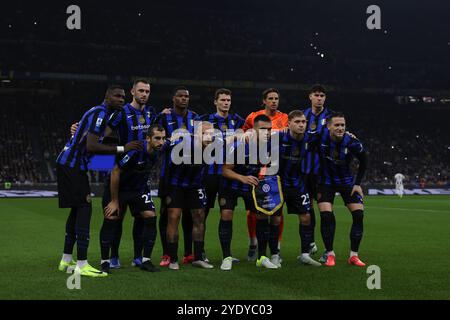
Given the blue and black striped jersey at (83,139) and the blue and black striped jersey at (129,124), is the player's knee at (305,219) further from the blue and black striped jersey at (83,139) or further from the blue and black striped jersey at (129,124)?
the blue and black striped jersey at (83,139)

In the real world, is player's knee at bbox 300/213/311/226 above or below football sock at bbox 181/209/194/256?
above

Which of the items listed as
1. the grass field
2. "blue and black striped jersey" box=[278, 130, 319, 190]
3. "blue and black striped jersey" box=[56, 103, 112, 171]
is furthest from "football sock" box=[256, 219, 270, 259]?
"blue and black striped jersey" box=[56, 103, 112, 171]

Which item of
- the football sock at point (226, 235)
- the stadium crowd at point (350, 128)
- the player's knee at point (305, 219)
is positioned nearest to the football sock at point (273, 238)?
the player's knee at point (305, 219)

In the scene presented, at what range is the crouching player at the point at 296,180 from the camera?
23.7 ft

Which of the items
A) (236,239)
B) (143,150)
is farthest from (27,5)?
(143,150)

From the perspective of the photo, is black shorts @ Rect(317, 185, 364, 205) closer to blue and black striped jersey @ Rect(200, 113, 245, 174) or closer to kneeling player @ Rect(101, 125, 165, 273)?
blue and black striped jersey @ Rect(200, 113, 245, 174)

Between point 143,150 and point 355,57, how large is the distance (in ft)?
142

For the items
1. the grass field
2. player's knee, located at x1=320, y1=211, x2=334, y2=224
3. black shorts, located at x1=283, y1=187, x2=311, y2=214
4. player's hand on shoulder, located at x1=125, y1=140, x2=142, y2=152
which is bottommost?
the grass field

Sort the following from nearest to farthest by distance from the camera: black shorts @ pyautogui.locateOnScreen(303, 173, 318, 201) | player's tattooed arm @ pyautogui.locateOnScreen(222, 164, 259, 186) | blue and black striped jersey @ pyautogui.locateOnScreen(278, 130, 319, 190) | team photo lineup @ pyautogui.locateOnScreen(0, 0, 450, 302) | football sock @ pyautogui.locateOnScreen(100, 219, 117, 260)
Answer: team photo lineup @ pyautogui.locateOnScreen(0, 0, 450, 302)
football sock @ pyautogui.locateOnScreen(100, 219, 117, 260)
player's tattooed arm @ pyautogui.locateOnScreen(222, 164, 259, 186)
blue and black striped jersey @ pyautogui.locateOnScreen(278, 130, 319, 190)
black shorts @ pyautogui.locateOnScreen(303, 173, 318, 201)

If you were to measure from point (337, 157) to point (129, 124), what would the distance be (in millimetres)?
2652

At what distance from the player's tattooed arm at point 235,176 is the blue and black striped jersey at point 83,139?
151cm

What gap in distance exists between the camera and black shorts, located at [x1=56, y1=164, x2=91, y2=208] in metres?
6.40

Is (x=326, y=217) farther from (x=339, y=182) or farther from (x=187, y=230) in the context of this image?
(x=187, y=230)

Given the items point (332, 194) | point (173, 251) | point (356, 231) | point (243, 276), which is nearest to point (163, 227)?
point (173, 251)
